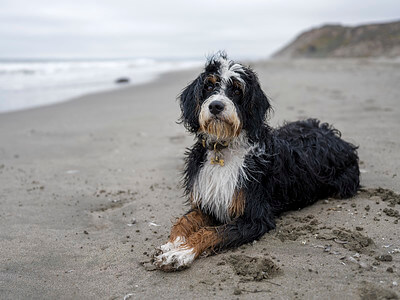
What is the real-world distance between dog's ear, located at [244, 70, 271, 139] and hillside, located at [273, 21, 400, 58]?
Result: 3028 cm

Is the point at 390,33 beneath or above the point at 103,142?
above

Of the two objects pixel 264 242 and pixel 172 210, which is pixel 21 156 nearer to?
pixel 172 210

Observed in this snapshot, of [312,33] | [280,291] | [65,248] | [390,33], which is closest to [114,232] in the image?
A: [65,248]

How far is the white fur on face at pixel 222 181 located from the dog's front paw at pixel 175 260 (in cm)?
66

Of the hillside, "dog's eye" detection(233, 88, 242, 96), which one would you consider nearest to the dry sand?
"dog's eye" detection(233, 88, 242, 96)

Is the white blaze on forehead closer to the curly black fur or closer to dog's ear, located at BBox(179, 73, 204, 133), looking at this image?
the curly black fur

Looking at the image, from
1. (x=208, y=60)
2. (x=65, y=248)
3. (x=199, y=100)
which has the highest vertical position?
(x=208, y=60)

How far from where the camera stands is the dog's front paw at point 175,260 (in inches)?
145

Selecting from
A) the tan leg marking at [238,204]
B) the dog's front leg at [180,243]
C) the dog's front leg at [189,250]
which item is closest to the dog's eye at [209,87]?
the tan leg marking at [238,204]

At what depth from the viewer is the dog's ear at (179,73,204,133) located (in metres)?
4.29

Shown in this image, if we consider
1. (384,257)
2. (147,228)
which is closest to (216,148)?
(147,228)

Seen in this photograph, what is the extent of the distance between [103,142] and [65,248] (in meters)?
4.65

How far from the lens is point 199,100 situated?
427 cm

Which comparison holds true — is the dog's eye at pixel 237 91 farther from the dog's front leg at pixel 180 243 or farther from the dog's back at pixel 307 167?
the dog's front leg at pixel 180 243
